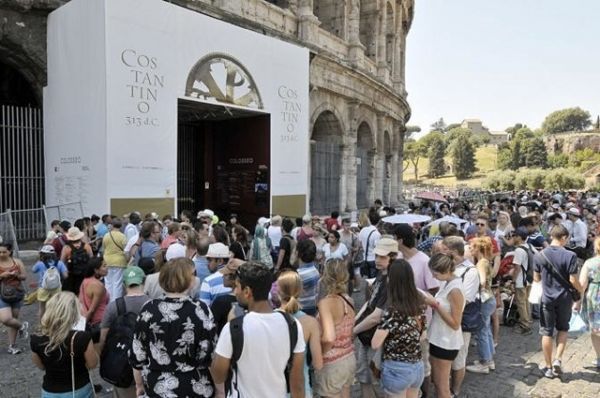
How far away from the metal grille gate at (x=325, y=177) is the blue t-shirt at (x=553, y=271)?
38.6 feet

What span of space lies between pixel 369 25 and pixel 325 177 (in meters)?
9.69

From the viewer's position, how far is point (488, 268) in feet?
15.6

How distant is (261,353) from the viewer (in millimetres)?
2277

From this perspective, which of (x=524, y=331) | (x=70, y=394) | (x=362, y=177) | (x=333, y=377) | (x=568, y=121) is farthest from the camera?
(x=568, y=121)

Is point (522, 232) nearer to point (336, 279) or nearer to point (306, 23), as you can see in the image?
point (336, 279)

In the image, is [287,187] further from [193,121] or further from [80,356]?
[80,356]

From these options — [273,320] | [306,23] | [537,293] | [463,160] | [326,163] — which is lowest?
[537,293]

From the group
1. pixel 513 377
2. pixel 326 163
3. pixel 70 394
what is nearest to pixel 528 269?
pixel 513 377

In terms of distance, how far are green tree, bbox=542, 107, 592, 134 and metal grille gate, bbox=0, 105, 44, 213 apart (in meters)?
134

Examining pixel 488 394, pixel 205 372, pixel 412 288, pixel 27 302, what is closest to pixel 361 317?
pixel 412 288

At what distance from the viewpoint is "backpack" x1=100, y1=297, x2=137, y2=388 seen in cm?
297

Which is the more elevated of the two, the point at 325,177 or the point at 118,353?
the point at 325,177

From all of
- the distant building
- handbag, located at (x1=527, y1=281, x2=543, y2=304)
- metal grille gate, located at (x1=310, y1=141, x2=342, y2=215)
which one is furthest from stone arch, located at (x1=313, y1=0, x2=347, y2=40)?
the distant building

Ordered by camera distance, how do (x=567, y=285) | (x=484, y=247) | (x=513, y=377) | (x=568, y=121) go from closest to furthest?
(x=567, y=285)
(x=513, y=377)
(x=484, y=247)
(x=568, y=121)
